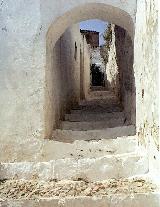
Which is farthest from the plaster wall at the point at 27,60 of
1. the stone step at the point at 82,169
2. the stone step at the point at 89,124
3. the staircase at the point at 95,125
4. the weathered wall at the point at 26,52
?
the stone step at the point at 89,124

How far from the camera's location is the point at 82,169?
12.6 ft

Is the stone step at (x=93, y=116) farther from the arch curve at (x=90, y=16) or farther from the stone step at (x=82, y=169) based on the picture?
the stone step at (x=82, y=169)

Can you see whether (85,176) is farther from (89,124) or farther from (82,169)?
(89,124)

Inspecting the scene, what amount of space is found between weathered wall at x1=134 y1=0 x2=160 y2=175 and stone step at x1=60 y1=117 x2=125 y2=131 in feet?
5.92

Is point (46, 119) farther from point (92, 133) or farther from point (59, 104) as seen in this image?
point (59, 104)

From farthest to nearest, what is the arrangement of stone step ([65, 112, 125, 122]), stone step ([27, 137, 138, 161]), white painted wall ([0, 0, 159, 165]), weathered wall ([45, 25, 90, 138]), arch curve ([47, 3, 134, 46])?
stone step ([65, 112, 125, 122])
weathered wall ([45, 25, 90, 138])
arch curve ([47, 3, 134, 46])
white painted wall ([0, 0, 159, 165])
stone step ([27, 137, 138, 161])

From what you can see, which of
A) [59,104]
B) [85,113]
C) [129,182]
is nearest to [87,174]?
[129,182]

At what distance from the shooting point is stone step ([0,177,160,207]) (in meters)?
2.96

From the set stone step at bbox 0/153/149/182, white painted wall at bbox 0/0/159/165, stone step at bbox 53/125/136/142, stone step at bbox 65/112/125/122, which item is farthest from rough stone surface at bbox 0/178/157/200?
stone step at bbox 65/112/125/122

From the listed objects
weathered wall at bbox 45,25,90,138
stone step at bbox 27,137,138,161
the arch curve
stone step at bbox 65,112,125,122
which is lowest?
stone step at bbox 27,137,138,161

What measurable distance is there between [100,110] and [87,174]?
12.8ft

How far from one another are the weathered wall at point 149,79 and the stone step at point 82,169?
0.77 ft

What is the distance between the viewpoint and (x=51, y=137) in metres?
5.27

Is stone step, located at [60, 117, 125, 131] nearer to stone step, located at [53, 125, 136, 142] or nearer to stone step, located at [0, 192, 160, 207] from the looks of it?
stone step, located at [53, 125, 136, 142]
